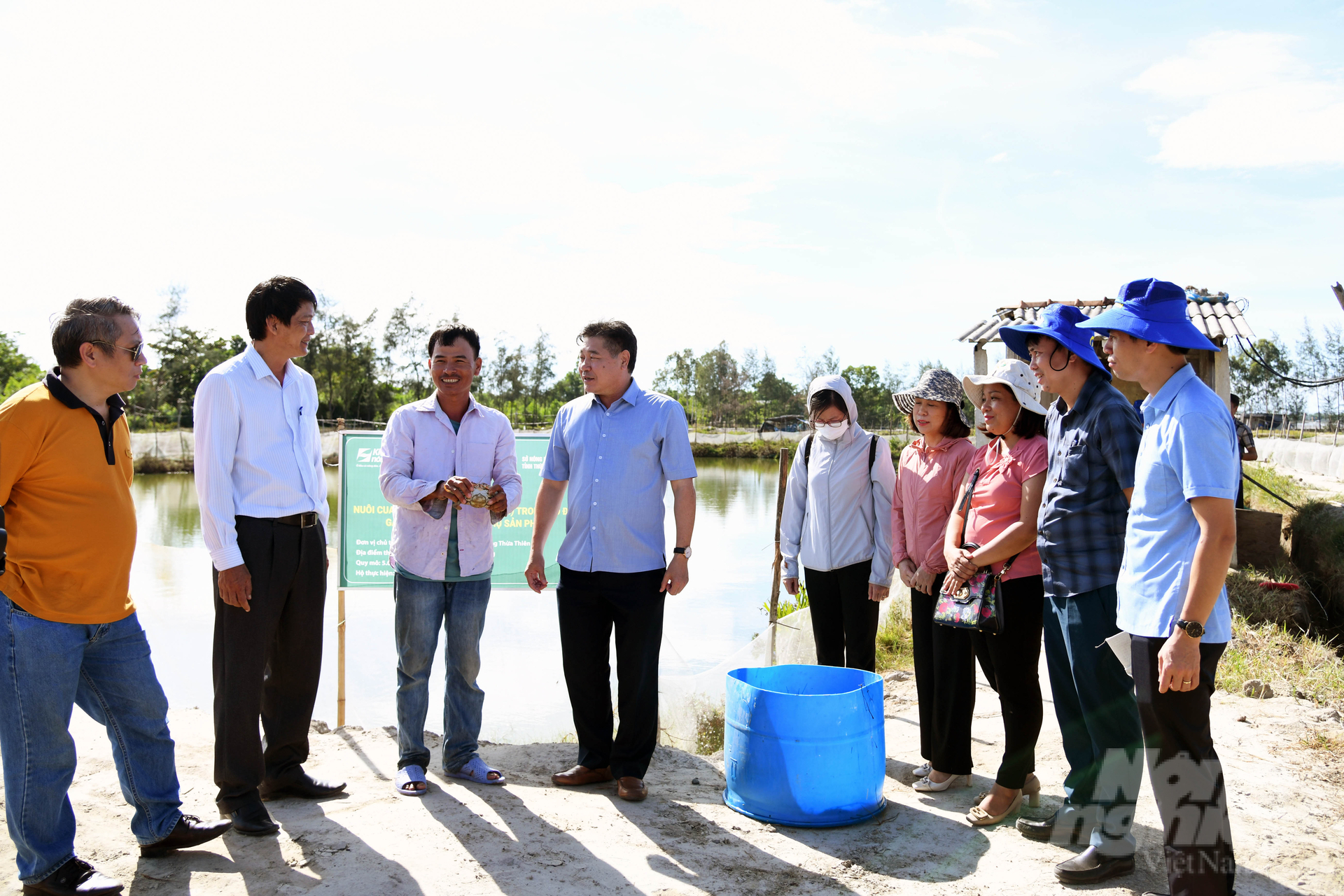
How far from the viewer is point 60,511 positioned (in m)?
2.47

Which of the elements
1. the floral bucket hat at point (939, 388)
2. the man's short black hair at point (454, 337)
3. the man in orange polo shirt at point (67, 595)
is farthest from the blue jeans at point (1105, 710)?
the man in orange polo shirt at point (67, 595)

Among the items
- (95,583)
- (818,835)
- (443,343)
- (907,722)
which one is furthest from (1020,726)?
(95,583)

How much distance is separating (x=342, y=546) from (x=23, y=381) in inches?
1852

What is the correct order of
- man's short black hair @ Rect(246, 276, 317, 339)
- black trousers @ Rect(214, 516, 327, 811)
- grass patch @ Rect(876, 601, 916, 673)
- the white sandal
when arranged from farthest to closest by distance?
1. grass patch @ Rect(876, 601, 916, 673)
2. the white sandal
3. man's short black hair @ Rect(246, 276, 317, 339)
4. black trousers @ Rect(214, 516, 327, 811)

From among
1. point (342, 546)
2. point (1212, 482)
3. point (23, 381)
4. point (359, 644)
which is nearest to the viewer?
point (1212, 482)

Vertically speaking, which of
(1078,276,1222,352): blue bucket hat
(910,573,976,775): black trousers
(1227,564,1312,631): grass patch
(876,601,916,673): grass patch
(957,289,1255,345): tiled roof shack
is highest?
(957,289,1255,345): tiled roof shack

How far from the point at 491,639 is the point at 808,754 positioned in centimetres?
423

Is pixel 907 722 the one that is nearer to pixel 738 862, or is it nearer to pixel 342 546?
pixel 738 862

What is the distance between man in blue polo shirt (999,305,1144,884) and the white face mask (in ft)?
3.92

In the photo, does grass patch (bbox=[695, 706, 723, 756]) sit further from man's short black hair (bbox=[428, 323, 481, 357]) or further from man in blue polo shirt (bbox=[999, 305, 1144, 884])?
man's short black hair (bbox=[428, 323, 481, 357])

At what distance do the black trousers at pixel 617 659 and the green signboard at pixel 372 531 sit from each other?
984 mm

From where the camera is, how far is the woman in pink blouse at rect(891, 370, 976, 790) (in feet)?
11.5

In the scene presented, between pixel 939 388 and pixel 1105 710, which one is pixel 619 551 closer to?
pixel 939 388

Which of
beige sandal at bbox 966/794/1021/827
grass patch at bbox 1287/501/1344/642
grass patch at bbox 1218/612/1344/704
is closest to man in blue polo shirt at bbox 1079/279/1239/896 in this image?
beige sandal at bbox 966/794/1021/827
